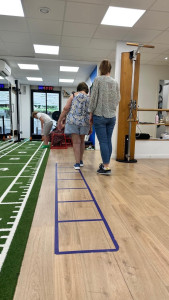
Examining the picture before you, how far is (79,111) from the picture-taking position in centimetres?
286

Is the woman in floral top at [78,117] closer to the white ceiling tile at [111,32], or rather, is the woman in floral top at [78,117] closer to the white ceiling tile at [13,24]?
the white ceiling tile at [111,32]

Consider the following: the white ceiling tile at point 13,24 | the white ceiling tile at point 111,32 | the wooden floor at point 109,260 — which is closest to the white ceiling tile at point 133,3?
the white ceiling tile at point 111,32

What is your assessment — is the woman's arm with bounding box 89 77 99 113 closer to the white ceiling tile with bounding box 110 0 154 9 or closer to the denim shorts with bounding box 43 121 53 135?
the white ceiling tile with bounding box 110 0 154 9

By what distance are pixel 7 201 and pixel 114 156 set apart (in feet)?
9.07

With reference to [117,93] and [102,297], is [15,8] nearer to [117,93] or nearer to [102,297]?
[117,93]

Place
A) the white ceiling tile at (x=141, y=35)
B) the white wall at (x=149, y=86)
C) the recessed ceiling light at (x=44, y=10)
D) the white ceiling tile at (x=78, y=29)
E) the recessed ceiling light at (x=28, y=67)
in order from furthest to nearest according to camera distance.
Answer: the recessed ceiling light at (x=28, y=67), the white wall at (x=149, y=86), the white ceiling tile at (x=141, y=35), the white ceiling tile at (x=78, y=29), the recessed ceiling light at (x=44, y=10)

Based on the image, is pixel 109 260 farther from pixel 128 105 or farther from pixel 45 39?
pixel 45 39

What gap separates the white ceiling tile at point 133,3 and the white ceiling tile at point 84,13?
17 centimetres

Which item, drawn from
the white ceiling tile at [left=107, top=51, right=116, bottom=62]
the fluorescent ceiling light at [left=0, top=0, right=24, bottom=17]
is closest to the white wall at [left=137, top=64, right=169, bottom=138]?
the white ceiling tile at [left=107, top=51, right=116, bottom=62]

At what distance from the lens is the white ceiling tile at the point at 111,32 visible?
11.6ft

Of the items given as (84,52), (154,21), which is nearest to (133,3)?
(154,21)

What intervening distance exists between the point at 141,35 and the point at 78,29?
119cm

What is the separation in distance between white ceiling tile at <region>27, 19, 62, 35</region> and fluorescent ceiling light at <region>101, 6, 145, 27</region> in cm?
80

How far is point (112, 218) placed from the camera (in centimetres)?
151
